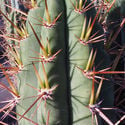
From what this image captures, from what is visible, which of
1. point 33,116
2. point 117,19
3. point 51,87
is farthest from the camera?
point 117,19

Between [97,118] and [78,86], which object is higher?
[78,86]

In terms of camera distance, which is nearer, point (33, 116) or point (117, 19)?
point (33, 116)

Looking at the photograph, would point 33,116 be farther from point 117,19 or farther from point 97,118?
point 117,19

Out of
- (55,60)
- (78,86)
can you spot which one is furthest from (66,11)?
(78,86)

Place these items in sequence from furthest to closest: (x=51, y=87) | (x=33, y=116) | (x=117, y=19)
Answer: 1. (x=117, y=19)
2. (x=33, y=116)
3. (x=51, y=87)
